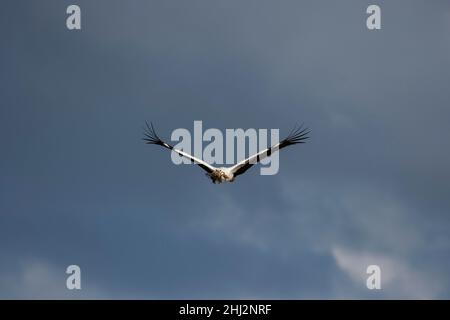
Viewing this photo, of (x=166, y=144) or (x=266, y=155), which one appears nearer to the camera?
(x=266, y=155)

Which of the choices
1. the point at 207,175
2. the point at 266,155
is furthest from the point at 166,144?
the point at 266,155
